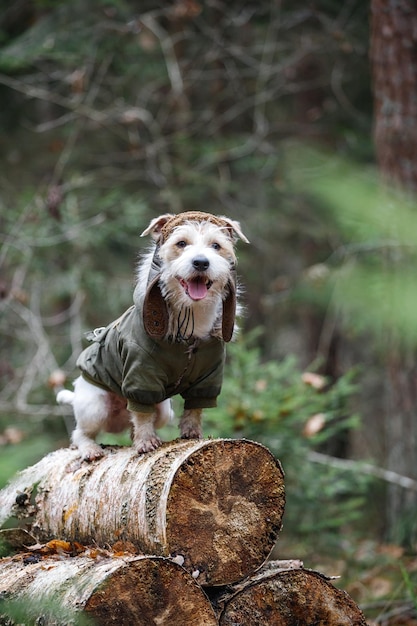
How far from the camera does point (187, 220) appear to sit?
4273 mm

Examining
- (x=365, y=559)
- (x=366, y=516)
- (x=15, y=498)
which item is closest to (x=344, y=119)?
(x=366, y=516)

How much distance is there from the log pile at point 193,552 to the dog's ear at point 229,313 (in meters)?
0.63

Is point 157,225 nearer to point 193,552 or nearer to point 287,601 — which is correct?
point 193,552

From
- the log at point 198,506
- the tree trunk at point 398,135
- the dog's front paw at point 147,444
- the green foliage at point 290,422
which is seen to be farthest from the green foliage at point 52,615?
the tree trunk at point 398,135

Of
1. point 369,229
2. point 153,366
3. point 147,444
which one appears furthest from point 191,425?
point 369,229

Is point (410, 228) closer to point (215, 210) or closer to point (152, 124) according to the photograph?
point (152, 124)

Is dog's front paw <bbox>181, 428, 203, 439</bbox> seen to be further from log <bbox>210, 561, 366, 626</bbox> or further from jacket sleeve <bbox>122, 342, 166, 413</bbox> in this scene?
log <bbox>210, 561, 366, 626</bbox>

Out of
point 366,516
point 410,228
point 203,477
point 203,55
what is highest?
point 203,55

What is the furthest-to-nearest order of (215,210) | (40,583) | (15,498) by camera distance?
(215,210) < (15,498) < (40,583)

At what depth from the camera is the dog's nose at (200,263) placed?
4039 mm

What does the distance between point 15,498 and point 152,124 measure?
25.4 ft

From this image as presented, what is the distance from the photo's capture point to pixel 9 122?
12484 millimetres

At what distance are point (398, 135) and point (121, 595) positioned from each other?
5.63m

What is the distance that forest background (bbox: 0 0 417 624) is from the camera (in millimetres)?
7367
